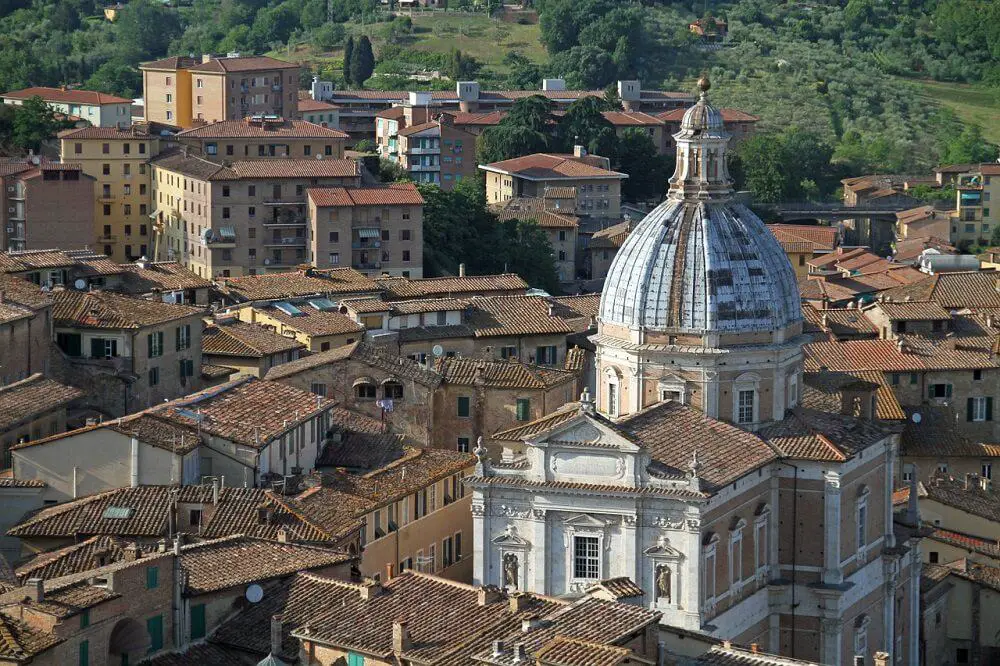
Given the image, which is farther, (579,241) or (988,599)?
(579,241)

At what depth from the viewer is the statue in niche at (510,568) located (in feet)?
192

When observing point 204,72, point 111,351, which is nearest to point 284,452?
point 111,351

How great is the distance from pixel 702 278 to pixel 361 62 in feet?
346

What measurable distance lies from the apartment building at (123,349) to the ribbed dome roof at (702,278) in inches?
493

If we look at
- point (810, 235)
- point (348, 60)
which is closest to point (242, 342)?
point (810, 235)

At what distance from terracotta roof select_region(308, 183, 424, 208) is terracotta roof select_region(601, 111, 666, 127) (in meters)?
36.5

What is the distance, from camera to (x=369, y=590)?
50.8 m

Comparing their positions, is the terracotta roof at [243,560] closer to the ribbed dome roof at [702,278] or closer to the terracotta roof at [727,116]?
the ribbed dome roof at [702,278]

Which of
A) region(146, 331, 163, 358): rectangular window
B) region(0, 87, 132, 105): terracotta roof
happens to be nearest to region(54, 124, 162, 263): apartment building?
region(0, 87, 132, 105): terracotta roof

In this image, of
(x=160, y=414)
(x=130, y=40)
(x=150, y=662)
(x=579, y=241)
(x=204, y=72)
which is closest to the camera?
(x=150, y=662)

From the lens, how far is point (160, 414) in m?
61.2

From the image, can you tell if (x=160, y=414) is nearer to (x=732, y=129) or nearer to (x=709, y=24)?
(x=732, y=129)

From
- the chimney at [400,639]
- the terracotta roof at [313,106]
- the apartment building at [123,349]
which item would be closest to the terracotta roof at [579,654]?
the chimney at [400,639]

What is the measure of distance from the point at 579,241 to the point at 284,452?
5695 centimetres
